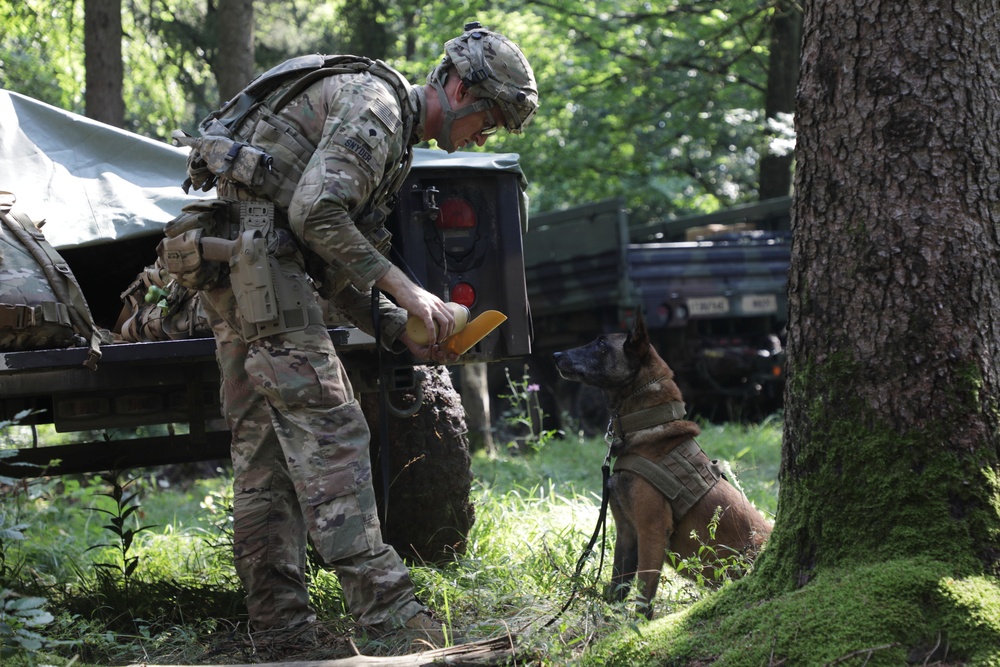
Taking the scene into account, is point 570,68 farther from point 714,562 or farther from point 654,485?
point 714,562

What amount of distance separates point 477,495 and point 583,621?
2.61 meters

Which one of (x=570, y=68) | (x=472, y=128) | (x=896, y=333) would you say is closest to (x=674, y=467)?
(x=896, y=333)

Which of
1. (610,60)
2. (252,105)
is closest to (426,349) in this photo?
(252,105)

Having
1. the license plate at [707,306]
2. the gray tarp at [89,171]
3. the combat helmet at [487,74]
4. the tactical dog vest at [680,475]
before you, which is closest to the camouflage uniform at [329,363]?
the combat helmet at [487,74]

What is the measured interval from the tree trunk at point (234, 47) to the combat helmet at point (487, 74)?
4467 mm

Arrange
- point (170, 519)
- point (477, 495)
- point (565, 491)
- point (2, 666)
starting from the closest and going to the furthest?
point (2, 666) < point (477, 495) < point (565, 491) < point (170, 519)

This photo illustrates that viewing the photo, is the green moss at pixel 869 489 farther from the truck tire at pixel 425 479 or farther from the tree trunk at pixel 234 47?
the tree trunk at pixel 234 47

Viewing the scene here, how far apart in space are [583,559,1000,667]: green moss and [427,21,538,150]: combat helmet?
5.75 feet

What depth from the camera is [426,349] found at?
11.7ft

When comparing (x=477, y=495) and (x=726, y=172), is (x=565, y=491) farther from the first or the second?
(x=726, y=172)

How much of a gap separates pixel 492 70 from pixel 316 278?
935 mm

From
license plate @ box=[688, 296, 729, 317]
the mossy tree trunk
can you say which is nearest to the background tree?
the mossy tree trunk

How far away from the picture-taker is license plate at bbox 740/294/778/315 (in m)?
10.5

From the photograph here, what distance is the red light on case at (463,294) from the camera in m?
3.96
